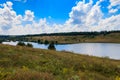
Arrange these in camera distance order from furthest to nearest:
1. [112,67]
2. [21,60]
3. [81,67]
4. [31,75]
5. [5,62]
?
[112,67]
[81,67]
[21,60]
[5,62]
[31,75]

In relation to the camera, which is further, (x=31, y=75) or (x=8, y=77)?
(x=31, y=75)

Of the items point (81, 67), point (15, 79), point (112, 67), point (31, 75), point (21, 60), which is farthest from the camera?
point (112, 67)

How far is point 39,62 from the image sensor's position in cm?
1659

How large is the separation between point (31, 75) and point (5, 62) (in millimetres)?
6727

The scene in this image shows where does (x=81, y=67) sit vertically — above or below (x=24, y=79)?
below

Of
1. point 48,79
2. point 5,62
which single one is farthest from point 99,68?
point 48,79

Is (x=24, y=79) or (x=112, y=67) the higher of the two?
(x=24, y=79)

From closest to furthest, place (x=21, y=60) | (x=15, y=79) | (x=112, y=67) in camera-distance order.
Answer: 1. (x=15, y=79)
2. (x=21, y=60)
3. (x=112, y=67)

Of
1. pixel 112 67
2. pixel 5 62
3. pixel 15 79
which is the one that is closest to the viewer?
pixel 15 79

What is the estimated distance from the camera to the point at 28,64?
1552 centimetres

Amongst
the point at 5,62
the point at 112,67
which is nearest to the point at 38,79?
the point at 5,62

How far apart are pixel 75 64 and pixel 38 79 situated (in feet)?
31.7

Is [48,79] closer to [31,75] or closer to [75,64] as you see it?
[31,75]

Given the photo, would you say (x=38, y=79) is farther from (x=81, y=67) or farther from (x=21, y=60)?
(x=81, y=67)
